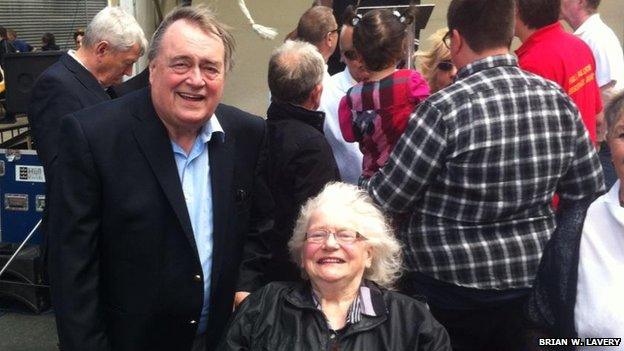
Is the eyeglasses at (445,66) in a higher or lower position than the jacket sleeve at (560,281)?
higher

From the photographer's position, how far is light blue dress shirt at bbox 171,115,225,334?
1.89m

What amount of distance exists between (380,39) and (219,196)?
910 millimetres

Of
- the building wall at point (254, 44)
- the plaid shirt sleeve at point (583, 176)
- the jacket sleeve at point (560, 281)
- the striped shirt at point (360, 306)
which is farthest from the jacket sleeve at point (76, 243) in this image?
the building wall at point (254, 44)

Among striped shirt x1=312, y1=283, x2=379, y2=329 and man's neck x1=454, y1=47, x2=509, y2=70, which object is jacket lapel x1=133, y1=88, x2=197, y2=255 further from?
man's neck x1=454, y1=47, x2=509, y2=70

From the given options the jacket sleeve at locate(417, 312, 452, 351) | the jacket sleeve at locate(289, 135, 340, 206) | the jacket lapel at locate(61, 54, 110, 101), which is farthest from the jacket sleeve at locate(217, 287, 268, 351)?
the jacket lapel at locate(61, 54, 110, 101)

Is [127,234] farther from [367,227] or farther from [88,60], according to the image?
[88,60]

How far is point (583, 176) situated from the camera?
209 cm

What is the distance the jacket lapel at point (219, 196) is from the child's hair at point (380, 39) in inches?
29.4

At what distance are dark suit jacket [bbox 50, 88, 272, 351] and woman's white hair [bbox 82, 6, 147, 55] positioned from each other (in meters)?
1.55

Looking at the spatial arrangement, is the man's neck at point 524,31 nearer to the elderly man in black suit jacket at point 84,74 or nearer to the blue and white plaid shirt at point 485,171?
the blue and white plaid shirt at point 485,171

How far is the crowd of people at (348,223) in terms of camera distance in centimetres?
175

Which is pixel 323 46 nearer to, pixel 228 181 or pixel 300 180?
pixel 300 180

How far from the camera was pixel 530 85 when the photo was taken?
1.98 m

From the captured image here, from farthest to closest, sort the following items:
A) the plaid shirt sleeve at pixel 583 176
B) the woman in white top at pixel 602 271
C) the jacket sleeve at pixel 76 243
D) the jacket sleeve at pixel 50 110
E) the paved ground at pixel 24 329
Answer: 1. the paved ground at pixel 24 329
2. the jacket sleeve at pixel 50 110
3. the plaid shirt sleeve at pixel 583 176
4. the jacket sleeve at pixel 76 243
5. the woman in white top at pixel 602 271
